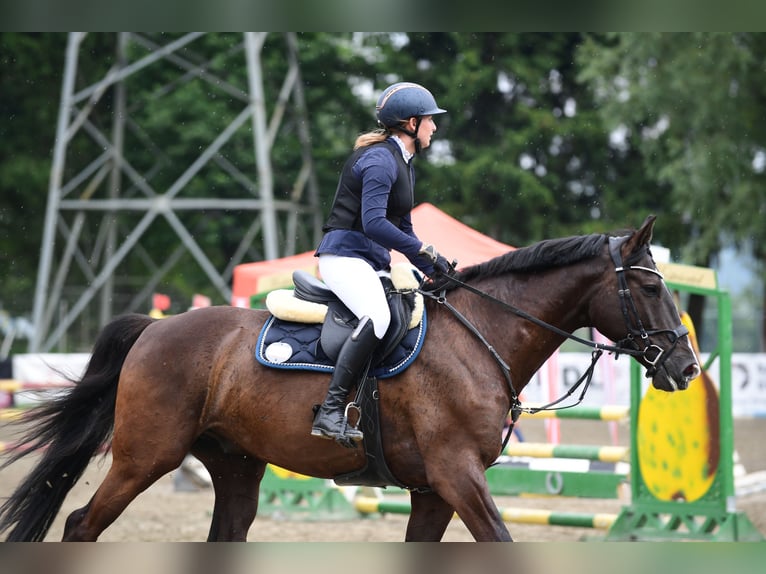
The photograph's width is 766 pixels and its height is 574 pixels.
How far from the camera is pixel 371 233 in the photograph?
16.3 feet

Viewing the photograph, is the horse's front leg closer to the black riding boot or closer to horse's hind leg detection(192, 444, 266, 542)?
the black riding boot

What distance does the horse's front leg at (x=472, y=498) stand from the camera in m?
4.70

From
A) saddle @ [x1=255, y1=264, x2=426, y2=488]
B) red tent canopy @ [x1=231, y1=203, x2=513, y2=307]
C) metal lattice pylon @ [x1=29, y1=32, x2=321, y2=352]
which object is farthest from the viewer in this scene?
metal lattice pylon @ [x1=29, y1=32, x2=321, y2=352]

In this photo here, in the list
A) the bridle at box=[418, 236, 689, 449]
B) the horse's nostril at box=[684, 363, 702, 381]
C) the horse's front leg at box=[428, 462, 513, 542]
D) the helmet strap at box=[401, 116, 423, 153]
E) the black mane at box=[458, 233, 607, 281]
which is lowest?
the horse's front leg at box=[428, 462, 513, 542]

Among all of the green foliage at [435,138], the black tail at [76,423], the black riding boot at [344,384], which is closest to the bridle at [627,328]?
the black riding boot at [344,384]

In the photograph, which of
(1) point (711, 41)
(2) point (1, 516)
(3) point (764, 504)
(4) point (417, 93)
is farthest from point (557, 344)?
(1) point (711, 41)

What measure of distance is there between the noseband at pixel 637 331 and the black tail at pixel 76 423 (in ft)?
8.28

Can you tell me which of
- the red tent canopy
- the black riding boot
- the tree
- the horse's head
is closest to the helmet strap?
the black riding boot

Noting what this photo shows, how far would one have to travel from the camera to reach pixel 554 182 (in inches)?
1031

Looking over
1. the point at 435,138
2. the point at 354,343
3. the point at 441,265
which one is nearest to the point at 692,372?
the point at 441,265

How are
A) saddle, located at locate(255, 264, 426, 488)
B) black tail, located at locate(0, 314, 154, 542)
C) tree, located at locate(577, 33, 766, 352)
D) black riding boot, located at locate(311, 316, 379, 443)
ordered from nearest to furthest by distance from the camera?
black riding boot, located at locate(311, 316, 379, 443)
saddle, located at locate(255, 264, 426, 488)
black tail, located at locate(0, 314, 154, 542)
tree, located at locate(577, 33, 766, 352)

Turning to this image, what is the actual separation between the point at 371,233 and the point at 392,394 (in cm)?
78

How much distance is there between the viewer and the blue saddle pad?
5.04 m

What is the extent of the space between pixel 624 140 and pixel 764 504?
17.2m
